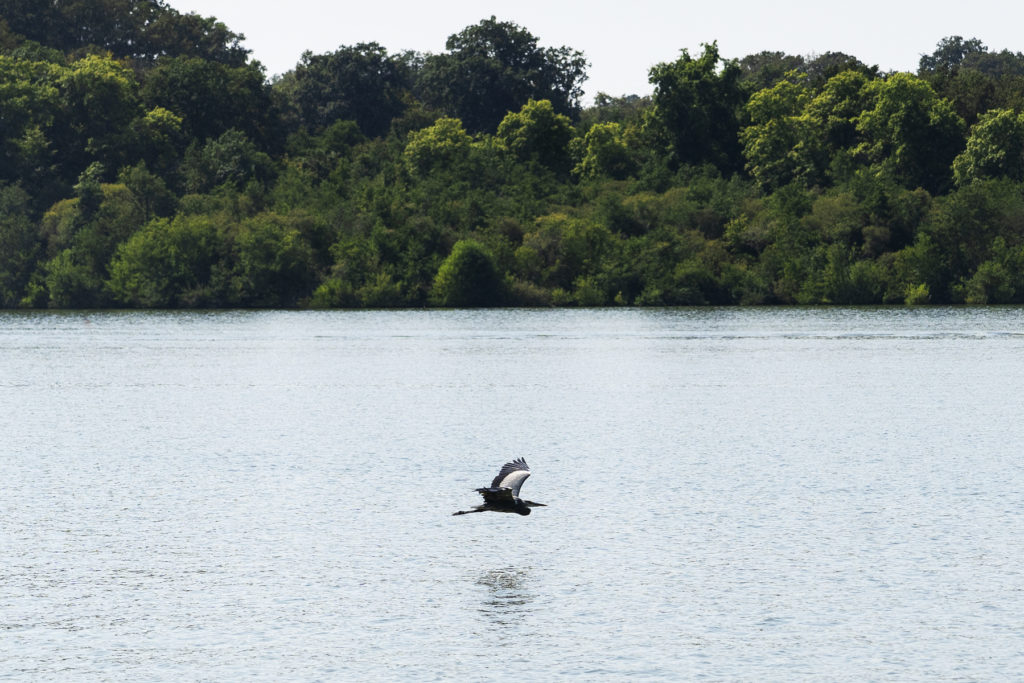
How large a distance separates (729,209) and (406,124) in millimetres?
52060

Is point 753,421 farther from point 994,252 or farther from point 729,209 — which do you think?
point 729,209

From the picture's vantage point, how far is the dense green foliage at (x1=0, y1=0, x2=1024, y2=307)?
430ft

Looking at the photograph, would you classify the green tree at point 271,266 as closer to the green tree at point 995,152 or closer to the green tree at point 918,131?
the green tree at point 918,131

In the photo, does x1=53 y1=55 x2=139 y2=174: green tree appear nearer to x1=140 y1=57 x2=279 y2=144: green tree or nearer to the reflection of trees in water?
x1=140 y1=57 x2=279 y2=144: green tree

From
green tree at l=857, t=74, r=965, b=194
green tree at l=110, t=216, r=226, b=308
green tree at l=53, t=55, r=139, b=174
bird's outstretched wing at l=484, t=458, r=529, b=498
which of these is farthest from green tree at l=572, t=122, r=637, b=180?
bird's outstretched wing at l=484, t=458, r=529, b=498

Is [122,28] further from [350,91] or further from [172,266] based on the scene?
[172,266]

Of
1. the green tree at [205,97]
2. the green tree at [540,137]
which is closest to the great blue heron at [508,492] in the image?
the green tree at [540,137]

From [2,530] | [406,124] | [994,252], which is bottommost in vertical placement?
[2,530]

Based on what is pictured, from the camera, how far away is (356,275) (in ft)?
460

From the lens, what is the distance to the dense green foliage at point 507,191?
13112 centimetres

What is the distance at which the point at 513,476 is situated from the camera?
23.2 meters

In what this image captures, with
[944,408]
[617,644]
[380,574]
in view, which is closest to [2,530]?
[380,574]

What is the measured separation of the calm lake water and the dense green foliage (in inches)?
2771

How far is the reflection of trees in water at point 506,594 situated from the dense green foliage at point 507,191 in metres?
109
